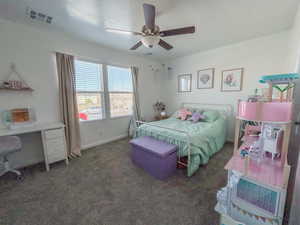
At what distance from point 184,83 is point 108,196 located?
377 centimetres

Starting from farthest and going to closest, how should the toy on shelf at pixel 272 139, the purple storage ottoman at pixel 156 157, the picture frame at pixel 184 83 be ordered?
the picture frame at pixel 184 83 → the purple storage ottoman at pixel 156 157 → the toy on shelf at pixel 272 139

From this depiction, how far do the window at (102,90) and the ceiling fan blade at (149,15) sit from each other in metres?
2.01

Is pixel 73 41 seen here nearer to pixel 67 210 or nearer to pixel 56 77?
pixel 56 77

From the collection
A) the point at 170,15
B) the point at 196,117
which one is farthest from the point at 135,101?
the point at 170,15

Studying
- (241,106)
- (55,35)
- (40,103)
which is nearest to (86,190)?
(40,103)

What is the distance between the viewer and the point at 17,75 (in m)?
2.29

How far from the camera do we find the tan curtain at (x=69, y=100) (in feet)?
8.70

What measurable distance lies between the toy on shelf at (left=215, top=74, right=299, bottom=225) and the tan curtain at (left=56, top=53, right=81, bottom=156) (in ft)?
9.49

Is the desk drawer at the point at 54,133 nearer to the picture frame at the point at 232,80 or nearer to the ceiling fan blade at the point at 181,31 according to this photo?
the ceiling fan blade at the point at 181,31

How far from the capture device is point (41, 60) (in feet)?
8.17

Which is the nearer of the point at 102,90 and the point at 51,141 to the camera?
the point at 51,141

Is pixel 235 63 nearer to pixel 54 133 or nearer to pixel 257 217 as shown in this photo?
pixel 257 217

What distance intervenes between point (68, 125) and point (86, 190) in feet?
5.03

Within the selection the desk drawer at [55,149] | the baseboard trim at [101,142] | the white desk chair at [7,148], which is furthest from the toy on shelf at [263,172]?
the baseboard trim at [101,142]
